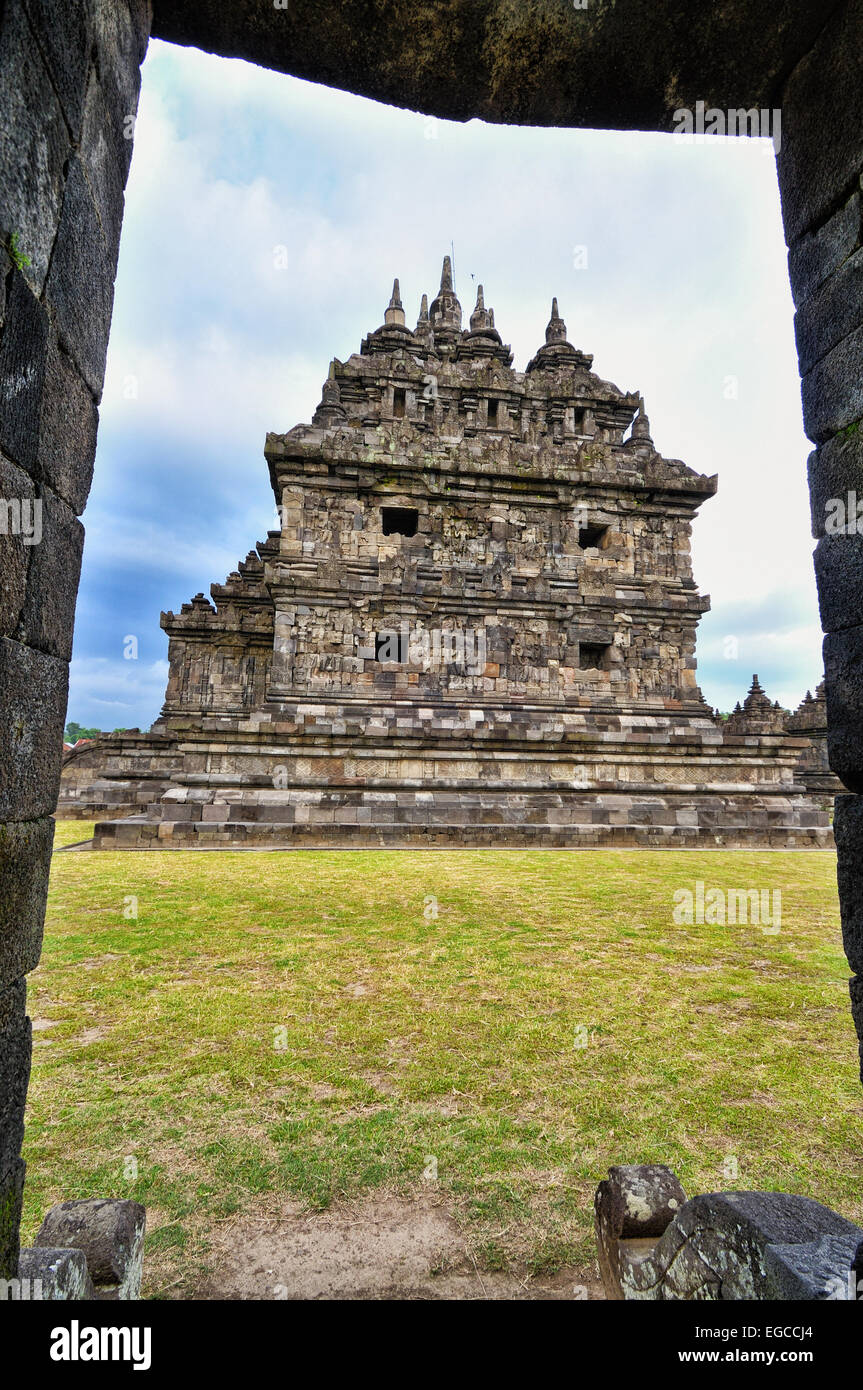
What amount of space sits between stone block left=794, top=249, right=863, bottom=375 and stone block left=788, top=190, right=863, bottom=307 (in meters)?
0.04

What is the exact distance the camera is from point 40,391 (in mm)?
1798

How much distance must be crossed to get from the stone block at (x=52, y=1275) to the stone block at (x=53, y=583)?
153 centimetres

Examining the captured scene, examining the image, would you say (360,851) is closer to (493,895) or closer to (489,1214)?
(493,895)

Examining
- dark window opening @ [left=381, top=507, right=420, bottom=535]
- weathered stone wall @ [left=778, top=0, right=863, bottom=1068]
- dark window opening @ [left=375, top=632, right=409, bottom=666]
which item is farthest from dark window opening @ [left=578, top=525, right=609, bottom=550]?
weathered stone wall @ [left=778, top=0, right=863, bottom=1068]

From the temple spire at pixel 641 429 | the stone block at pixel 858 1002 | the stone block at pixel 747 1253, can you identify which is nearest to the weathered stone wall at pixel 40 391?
the stone block at pixel 747 1253

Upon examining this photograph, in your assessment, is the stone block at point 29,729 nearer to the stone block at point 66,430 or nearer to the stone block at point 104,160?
the stone block at point 66,430

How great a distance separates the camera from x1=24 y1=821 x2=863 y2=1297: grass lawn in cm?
218

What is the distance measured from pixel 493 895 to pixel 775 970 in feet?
9.76

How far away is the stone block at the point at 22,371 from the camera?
1626mm

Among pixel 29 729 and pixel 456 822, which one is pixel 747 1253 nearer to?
pixel 29 729

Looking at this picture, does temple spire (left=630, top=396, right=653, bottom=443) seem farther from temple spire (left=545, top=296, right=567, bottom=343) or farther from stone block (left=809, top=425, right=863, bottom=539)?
stone block (left=809, top=425, right=863, bottom=539)

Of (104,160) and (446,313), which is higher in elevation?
(446,313)

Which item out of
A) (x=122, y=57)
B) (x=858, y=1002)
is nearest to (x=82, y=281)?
(x=122, y=57)

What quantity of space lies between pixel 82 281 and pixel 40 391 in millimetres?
540
